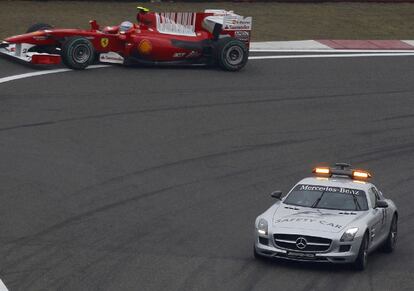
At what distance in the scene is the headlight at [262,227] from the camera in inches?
602

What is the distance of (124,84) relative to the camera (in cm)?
2639

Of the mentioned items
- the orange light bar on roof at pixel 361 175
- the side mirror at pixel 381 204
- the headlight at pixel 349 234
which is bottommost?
the headlight at pixel 349 234

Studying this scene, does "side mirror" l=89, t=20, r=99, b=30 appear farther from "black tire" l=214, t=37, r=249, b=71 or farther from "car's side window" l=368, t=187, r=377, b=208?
"car's side window" l=368, t=187, r=377, b=208

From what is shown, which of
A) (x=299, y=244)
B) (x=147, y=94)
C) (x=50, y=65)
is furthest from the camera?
(x=50, y=65)

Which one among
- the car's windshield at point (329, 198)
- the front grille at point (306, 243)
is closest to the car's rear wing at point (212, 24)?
the car's windshield at point (329, 198)

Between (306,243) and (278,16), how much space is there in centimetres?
2159

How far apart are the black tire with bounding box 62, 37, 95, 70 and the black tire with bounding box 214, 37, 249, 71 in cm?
336

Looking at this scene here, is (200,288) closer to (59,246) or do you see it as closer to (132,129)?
(59,246)

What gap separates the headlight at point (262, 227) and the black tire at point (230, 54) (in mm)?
13135

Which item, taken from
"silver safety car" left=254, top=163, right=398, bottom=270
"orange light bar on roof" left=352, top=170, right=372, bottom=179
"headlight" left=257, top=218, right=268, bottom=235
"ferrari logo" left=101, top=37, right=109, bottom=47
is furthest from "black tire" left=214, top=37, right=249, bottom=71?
"headlight" left=257, top=218, right=268, bottom=235

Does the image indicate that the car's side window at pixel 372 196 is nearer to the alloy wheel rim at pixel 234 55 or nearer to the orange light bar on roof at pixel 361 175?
the orange light bar on roof at pixel 361 175

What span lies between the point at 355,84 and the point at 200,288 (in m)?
15.1

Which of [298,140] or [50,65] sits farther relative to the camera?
[50,65]

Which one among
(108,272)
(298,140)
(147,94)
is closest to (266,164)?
(298,140)
